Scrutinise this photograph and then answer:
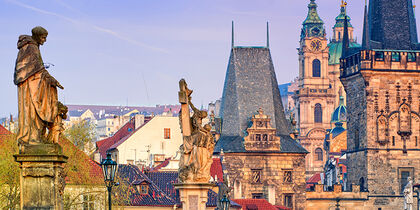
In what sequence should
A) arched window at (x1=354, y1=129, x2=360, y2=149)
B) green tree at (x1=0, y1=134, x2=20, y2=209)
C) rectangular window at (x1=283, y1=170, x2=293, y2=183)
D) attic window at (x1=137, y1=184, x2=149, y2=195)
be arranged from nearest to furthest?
green tree at (x1=0, y1=134, x2=20, y2=209) < attic window at (x1=137, y1=184, x2=149, y2=195) < rectangular window at (x1=283, y1=170, x2=293, y2=183) < arched window at (x1=354, y1=129, x2=360, y2=149)

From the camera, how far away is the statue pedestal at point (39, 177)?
1309 cm

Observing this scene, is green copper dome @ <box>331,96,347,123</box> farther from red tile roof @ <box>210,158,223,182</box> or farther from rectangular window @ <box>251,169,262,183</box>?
red tile roof @ <box>210,158,223,182</box>

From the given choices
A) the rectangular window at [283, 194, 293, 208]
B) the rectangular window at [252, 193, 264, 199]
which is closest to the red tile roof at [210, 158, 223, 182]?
the rectangular window at [252, 193, 264, 199]

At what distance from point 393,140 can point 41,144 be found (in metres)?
75.5

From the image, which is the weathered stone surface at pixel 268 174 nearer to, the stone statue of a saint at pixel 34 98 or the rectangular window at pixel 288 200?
the rectangular window at pixel 288 200

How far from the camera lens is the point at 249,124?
264 feet

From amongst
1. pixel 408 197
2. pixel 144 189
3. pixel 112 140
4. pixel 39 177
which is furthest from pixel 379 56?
pixel 39 177

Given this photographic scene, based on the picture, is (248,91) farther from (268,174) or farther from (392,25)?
(392,25)

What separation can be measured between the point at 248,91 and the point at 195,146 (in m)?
60.6

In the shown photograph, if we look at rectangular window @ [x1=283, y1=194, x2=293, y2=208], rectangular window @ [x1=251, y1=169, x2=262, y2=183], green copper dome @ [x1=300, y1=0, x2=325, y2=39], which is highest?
green copper dome @ [x1=300, y1=0, x2=325, y2=39]

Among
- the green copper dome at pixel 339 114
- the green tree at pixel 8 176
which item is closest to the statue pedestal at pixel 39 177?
the green tree at pixel 8 176

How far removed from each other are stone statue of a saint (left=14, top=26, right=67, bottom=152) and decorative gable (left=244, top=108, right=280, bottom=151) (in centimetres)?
6593

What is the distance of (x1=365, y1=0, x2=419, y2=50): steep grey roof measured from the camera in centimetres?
8975

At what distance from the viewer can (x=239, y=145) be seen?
79.4 meters
